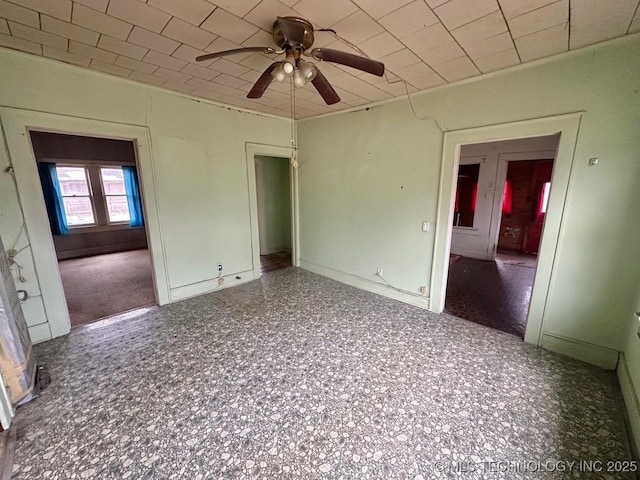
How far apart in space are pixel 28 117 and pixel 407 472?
12.9 feet

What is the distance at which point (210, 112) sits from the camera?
3.31 metres

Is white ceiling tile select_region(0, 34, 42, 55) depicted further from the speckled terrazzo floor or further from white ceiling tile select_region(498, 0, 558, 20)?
white ceiling tile select_region(498, 0, 558, 20)

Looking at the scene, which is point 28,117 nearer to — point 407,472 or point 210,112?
point 210,112

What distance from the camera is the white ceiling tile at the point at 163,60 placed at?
2119 mm

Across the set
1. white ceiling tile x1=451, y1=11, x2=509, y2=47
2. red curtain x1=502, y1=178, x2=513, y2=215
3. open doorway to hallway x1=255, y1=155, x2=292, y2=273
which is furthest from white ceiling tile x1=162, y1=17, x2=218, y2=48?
red curtain x1=502, y1=178, x2=513, y2=215

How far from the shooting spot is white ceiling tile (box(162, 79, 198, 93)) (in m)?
2.71

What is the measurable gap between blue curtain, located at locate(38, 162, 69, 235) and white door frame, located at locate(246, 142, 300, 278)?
175 inches

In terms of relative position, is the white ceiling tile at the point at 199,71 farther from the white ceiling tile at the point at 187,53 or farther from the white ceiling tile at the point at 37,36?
the white ceiling tile at the point at 37,36

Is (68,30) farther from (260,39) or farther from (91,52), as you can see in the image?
(260,39)

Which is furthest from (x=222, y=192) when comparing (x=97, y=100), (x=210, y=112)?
(x=97, y=100)

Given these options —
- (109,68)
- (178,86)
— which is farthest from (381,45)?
(109,68)

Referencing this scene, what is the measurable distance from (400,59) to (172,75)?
85.2 inches

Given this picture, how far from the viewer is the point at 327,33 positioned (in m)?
1.78

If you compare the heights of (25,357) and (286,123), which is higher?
(286,123)
